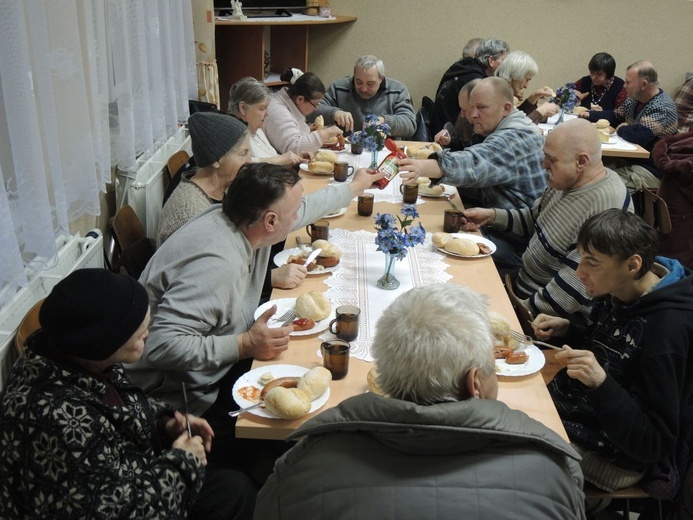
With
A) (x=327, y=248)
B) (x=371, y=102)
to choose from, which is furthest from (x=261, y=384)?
(x=371, y=102)

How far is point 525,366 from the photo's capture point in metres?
1.83

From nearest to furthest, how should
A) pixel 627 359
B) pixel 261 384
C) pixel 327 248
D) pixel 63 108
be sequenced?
1. pixel 261 384
2. pixel 627 359
3. pixel 63 108
4. pixel 327 248

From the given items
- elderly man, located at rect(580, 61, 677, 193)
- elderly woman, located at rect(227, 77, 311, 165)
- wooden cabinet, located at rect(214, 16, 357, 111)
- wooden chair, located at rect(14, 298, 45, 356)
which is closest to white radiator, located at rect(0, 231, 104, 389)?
wooden chair, located at rect(14, 298, 45, 356)

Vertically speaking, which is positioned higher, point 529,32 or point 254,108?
point 529,32

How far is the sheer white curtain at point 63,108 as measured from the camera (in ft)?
5.59

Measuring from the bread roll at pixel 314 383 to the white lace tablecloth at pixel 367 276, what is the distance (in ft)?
0.63

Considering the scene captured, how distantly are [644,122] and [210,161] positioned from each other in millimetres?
3812

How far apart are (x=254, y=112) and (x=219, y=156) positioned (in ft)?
3.47

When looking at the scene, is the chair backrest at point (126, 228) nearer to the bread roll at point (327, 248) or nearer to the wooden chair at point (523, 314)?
the bread roll at point (327, 248)

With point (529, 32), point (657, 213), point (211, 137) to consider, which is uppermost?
point (529, 32)

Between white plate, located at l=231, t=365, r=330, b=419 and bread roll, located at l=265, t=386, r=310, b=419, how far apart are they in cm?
3

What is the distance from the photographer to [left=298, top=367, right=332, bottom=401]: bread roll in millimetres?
1626

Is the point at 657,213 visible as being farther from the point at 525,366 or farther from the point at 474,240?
the point at 525,366

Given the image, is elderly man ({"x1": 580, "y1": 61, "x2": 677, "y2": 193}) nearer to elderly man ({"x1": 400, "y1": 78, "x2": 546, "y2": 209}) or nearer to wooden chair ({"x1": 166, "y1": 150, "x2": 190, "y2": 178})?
elderly man ({"x1": 400, "y1": 78, "x2": 546, "y2": 209})
